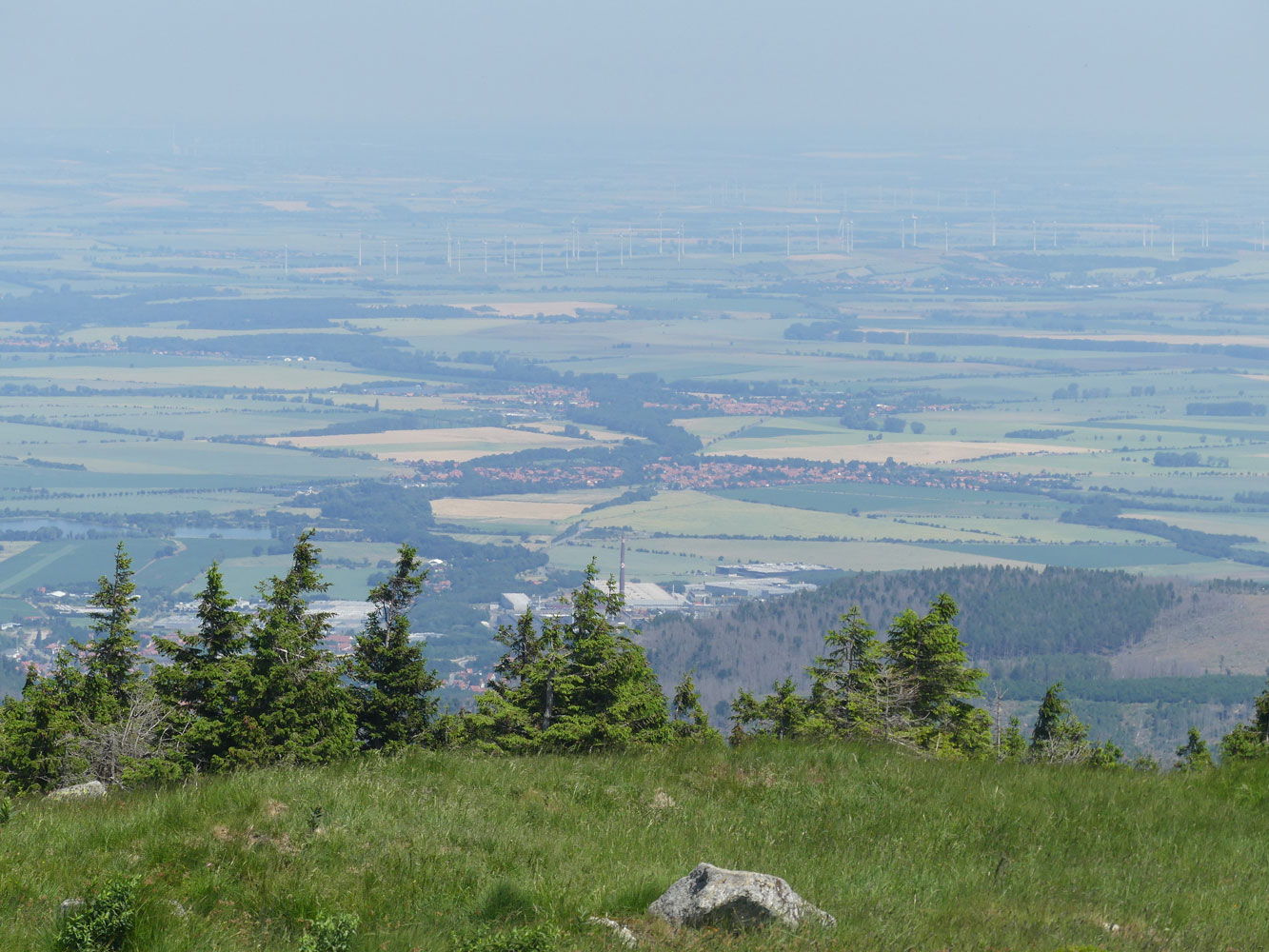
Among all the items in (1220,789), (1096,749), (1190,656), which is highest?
(1220,789)

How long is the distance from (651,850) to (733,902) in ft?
6.37

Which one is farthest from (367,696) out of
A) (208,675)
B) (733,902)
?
(733,902)

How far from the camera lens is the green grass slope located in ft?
31.2

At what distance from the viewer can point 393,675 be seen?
28.7m

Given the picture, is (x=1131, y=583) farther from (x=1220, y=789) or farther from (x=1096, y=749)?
(x=1220, y=789)

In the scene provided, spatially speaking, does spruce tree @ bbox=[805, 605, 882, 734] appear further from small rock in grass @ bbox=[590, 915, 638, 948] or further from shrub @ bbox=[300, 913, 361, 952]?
shrub @ bbox=[300, 913, 361, 952]

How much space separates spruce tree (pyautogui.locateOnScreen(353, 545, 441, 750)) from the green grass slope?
14320 millimetres

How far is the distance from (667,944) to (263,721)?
53.0ft

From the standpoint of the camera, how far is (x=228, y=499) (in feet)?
636

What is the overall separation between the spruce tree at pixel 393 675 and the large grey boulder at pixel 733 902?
18795mm

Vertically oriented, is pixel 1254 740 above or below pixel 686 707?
above

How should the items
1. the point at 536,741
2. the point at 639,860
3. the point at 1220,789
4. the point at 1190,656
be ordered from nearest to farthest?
the point at 639,860, the point at 1220,789, the point at 536,741, the point at 1190,656

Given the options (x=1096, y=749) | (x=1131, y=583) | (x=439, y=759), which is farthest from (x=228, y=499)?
(x=439, y=759)

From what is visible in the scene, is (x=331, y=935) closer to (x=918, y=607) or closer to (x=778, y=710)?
(x=778, y=710)
